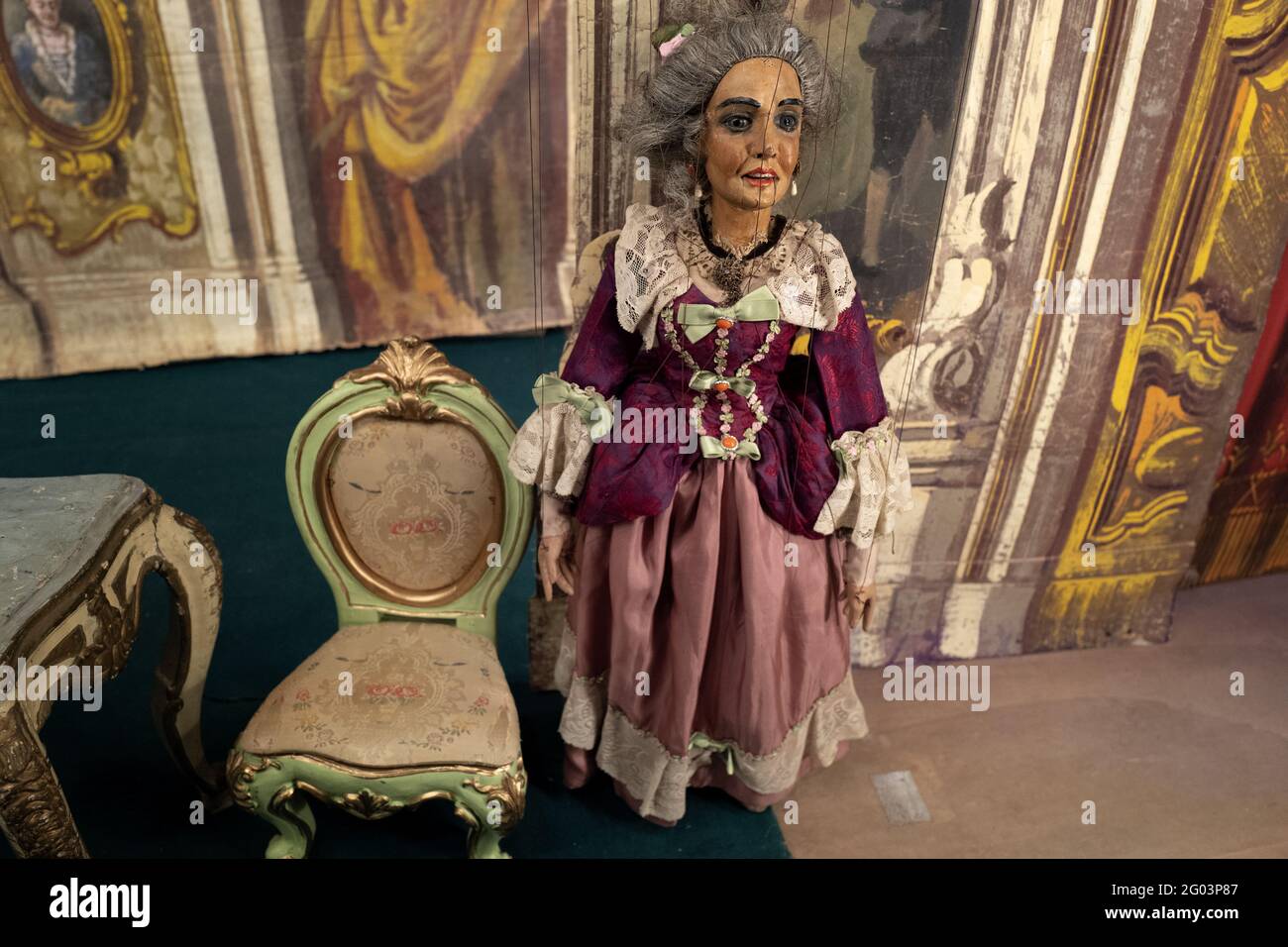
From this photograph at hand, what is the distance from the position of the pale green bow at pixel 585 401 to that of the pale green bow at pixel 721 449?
0.20 meters

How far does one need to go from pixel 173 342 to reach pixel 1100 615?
3.70 metres

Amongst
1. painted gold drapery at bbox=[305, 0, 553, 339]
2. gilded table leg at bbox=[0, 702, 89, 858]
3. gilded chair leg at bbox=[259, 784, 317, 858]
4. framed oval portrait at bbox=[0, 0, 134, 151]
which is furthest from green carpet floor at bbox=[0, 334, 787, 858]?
framed oval portrait at bbox=[0, 0, 134, 151]

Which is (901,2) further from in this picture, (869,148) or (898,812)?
(898,812)

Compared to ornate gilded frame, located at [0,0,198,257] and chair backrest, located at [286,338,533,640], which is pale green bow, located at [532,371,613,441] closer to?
chair backrest, located at [286,338,533,640]

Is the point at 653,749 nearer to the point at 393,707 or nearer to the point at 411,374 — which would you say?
the point at 393,707

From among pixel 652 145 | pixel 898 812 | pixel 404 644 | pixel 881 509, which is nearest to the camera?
pixel 652 145

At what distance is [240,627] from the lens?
2.89 meters

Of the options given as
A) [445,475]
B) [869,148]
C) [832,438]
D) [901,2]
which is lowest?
[445,475]

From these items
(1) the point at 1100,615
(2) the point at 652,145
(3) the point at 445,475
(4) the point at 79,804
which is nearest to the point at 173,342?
(4) the point at 79,804

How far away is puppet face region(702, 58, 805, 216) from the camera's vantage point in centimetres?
172

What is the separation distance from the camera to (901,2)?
2053mm

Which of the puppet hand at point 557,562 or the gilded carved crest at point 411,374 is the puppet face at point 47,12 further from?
the puppet hand at point 557,562

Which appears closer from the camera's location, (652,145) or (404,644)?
(652,145)

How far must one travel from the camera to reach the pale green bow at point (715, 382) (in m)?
1.93
